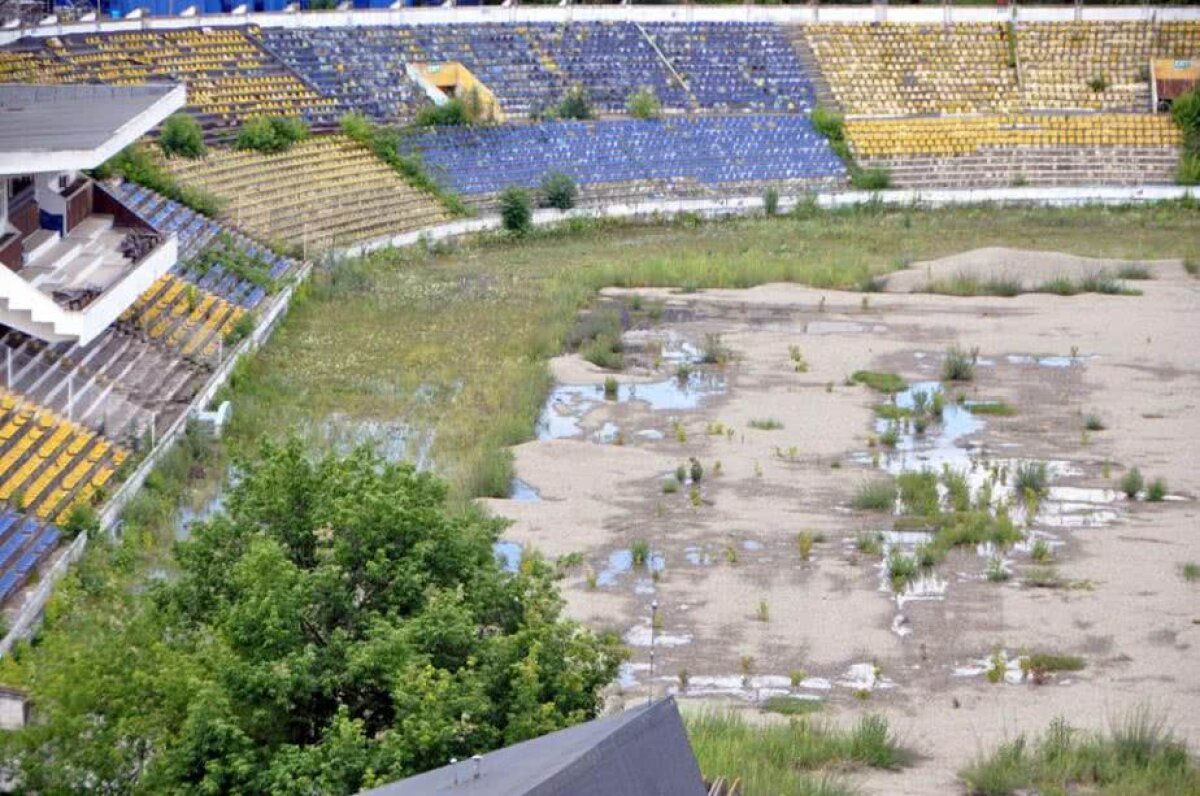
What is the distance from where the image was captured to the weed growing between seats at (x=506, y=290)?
42.3 meters

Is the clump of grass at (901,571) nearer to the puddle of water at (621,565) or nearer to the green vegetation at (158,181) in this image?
the puddle of water at (621,565)

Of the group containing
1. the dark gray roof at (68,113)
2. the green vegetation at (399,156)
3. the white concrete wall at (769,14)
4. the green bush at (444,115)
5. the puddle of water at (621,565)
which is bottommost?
the puddle of water at (621,565)

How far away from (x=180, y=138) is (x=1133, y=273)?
21.2 m

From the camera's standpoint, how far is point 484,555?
25.4 meters

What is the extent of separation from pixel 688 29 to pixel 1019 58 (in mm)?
9599

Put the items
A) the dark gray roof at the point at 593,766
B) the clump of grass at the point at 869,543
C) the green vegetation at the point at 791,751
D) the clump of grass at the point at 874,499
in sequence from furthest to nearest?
the clump of grass at the point at 874,499, the clump of grass at the point at 869,543, the green vegetation at the point at 791,751, the dark gray roof at the point at 593,766

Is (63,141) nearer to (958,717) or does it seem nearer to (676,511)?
(676,511)

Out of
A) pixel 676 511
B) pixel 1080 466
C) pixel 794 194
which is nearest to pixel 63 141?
pixel 676 511

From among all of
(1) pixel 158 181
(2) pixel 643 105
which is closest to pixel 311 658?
(1) pixel 158 181

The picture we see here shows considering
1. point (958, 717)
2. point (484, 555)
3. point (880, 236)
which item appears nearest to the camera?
point (484, 555)

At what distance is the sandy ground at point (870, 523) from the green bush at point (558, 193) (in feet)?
34.6

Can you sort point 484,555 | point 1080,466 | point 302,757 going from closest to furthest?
point 302,757, point 484,555, point 1080,466

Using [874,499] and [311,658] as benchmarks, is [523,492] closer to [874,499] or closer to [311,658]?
[874,499]

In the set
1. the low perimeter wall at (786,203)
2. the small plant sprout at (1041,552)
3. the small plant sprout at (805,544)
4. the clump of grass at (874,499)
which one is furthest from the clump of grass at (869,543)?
the low perimeter wall at (786,203)
